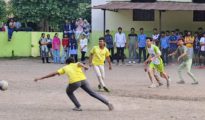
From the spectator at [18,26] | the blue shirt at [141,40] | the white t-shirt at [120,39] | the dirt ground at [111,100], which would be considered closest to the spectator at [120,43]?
the white t-shirt at [120,39]

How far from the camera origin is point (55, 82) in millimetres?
21828

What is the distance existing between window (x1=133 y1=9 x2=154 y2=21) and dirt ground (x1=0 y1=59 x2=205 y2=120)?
10.3m

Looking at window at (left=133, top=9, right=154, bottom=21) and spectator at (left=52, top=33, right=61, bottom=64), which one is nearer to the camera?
spectator at (left=52, top=33, right=61, bottom=64)

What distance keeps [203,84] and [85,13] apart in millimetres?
23388

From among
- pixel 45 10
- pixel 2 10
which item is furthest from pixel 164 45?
pixel 2 10

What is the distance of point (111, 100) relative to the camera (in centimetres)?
1702

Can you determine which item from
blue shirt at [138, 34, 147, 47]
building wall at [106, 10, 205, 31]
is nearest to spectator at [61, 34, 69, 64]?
blue shirt at [138, 34, 147, 47]

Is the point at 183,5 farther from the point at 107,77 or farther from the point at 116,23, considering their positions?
the point at 107,77

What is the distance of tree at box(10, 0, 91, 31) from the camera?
3747cm

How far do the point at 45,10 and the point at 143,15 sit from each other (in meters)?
6.25

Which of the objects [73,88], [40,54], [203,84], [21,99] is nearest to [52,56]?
[40,54]

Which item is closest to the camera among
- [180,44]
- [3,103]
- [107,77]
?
[3,103]

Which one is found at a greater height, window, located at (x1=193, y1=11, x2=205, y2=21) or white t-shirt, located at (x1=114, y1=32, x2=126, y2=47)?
window, located at (x1=193, y1=11, x2=205, y2=21)

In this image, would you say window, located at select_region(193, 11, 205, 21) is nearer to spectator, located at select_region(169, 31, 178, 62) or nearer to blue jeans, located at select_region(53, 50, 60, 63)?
spectator, located at select_region(169, 31, 178, 62)
